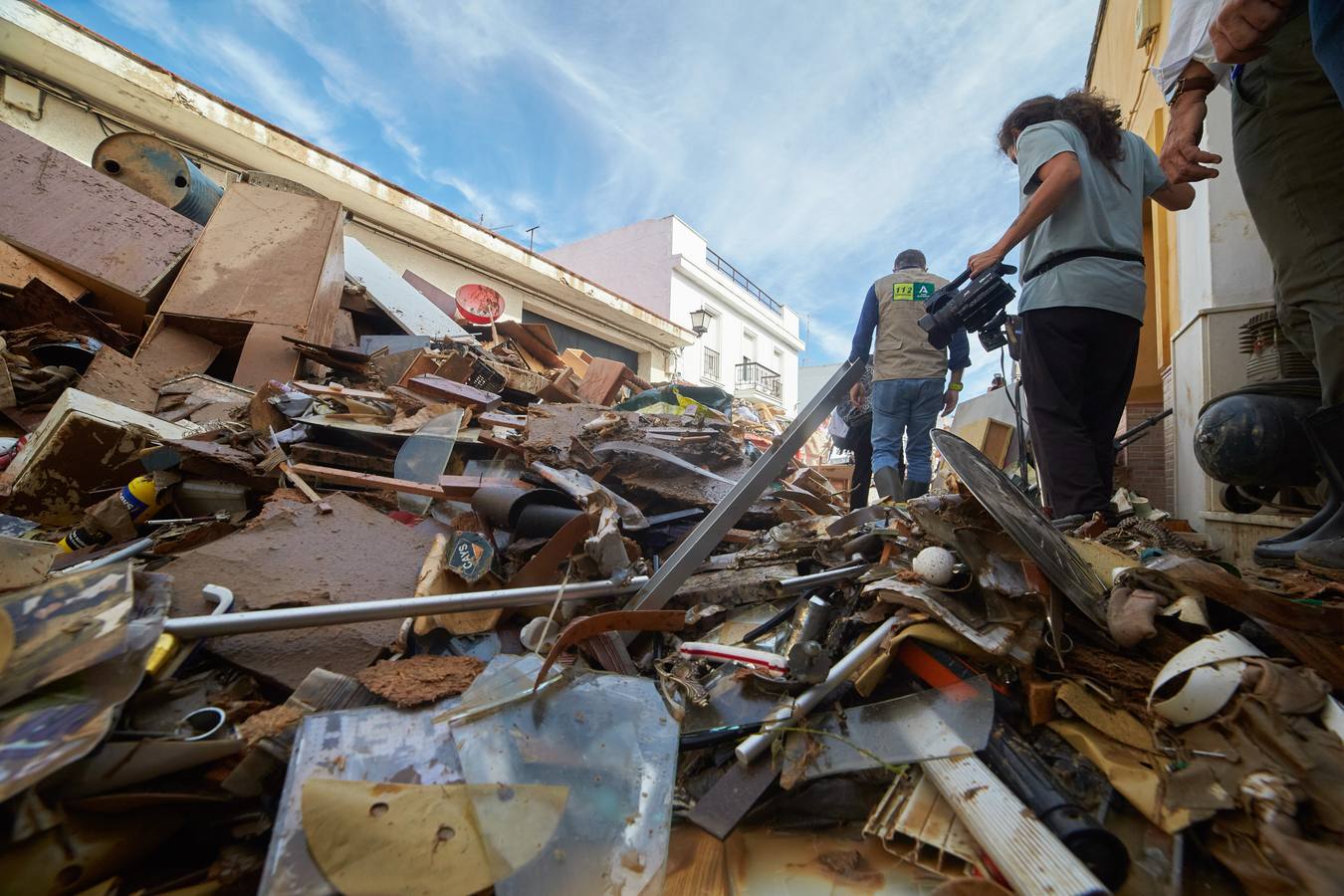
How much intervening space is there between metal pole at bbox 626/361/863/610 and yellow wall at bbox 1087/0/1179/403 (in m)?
3.69

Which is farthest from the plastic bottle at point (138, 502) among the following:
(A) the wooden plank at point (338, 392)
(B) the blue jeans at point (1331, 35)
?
(B) the blue jeans at point (1331, 35)

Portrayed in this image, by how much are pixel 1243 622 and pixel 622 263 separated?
20307 millimetres

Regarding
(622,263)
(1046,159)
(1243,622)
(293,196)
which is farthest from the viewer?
(622,263)

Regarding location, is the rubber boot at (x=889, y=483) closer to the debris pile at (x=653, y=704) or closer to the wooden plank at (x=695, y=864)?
the debris pile at (x=653, y=704)

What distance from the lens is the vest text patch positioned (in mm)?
3277

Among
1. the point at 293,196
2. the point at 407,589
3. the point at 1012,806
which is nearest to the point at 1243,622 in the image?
the point at 1012,806

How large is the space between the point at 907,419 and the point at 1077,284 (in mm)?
1381

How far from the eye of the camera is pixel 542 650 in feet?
4.19

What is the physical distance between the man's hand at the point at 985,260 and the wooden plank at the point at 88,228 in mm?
5362

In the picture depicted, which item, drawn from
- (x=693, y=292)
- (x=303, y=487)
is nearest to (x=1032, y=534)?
(x=303, y=487)

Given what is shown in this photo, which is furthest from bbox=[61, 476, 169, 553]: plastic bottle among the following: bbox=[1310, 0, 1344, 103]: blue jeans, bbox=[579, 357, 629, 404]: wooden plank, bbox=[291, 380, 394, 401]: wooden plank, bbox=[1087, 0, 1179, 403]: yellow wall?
bbox=[1087, 0, 1179, 403]: yellow wall

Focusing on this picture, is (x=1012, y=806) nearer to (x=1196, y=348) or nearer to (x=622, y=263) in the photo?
(x=1196, y=348)

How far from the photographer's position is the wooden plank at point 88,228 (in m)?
3.69

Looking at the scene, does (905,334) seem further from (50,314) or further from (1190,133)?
(50,314)
